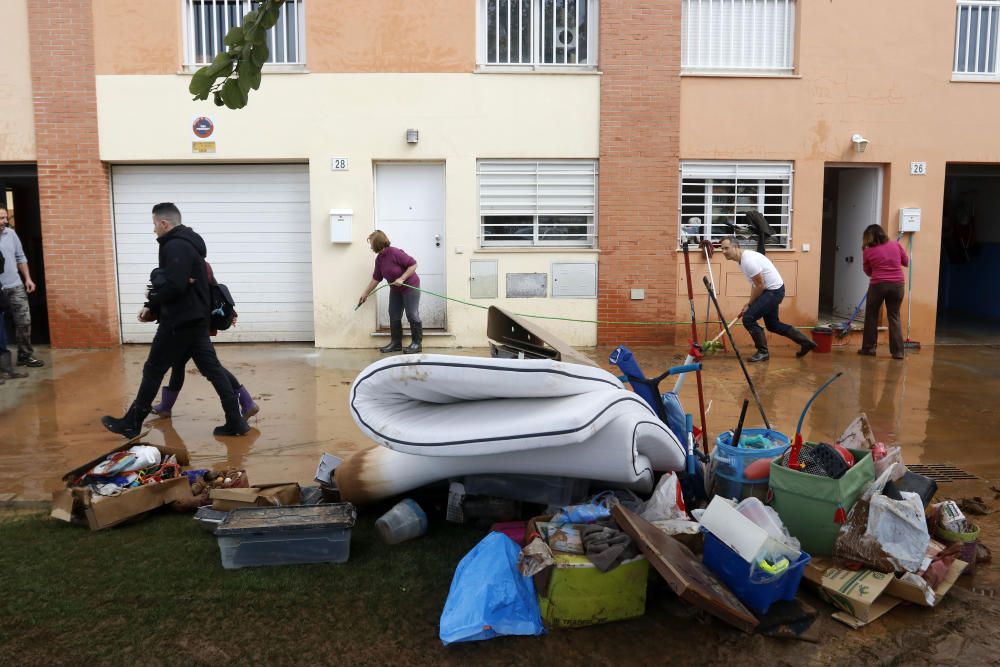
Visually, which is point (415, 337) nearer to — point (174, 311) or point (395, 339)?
Result: point (395, 339)

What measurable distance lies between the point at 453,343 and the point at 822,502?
740 centimetres

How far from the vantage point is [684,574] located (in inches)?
130

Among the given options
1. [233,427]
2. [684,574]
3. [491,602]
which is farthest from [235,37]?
[233,427]

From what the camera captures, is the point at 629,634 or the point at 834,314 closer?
the point at 629,634

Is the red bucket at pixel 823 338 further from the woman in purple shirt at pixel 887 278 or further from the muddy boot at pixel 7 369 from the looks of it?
the muddy boot at pixel 7 369

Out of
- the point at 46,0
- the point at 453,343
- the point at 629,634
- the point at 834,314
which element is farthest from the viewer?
the point at 834,314

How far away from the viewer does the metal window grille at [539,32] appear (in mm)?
10719

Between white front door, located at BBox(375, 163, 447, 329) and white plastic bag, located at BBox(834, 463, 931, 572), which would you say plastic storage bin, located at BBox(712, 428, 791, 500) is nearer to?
white plastic bag, located at BBox(834, 463, 931, 572)

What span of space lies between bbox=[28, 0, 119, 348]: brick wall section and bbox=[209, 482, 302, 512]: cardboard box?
7.33 metres

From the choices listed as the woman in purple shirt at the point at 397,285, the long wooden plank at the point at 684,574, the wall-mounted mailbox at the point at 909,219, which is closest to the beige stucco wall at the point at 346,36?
the woman in purple shirt at the point at 397,285

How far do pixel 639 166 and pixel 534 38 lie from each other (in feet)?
7.36

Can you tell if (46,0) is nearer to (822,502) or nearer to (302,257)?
(302,257)

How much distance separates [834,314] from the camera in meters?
12.7

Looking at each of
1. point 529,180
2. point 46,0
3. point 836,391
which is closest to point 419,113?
point 529,180
